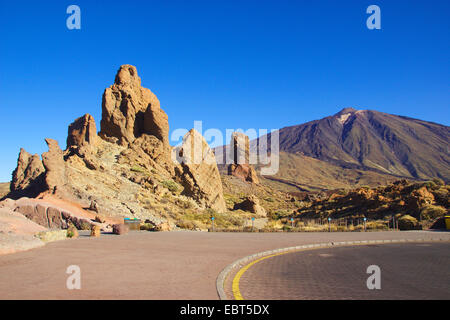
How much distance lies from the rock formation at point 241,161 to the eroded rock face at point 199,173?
36524 mm

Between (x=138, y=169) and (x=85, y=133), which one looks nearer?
(x=138, y=169)

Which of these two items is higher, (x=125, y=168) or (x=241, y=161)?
(x=241, y=161)

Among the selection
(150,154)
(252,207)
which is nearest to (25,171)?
(150,154)

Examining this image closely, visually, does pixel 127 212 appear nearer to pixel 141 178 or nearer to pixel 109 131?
pixel 141 178

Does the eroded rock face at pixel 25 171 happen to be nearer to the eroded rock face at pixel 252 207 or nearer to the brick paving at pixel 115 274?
the eroded rock face at pixel 252 207

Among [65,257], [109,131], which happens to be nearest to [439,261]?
[65,257]

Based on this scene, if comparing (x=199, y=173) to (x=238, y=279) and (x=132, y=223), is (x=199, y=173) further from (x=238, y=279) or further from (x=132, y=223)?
(x=238, y=279)

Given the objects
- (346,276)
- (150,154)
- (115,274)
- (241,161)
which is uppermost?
(241,161)

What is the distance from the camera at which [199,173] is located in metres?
43.8

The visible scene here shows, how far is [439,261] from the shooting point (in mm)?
10258

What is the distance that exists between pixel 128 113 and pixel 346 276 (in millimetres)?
43507

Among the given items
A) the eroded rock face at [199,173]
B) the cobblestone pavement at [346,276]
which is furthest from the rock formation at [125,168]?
the cobblestone pavement at [346,276]
